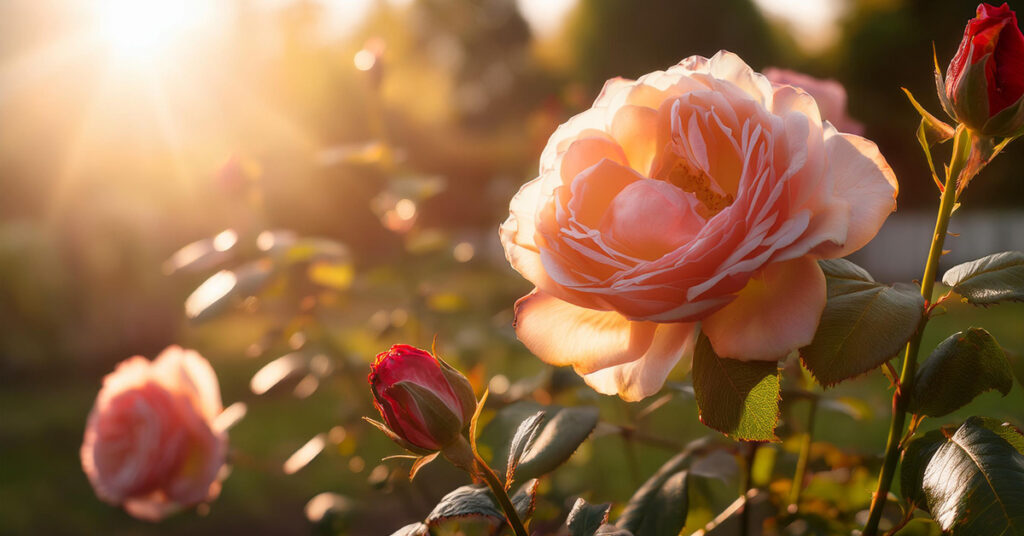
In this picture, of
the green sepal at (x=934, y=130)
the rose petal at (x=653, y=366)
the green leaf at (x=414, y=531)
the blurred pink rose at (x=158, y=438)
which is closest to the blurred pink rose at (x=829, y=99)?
the green sepal at (x=934, y=130)

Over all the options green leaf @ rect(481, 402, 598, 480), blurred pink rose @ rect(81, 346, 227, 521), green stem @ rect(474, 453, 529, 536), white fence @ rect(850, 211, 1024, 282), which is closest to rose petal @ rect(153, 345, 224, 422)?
blurred pink rose @ rect(81, 346, 227, 521)

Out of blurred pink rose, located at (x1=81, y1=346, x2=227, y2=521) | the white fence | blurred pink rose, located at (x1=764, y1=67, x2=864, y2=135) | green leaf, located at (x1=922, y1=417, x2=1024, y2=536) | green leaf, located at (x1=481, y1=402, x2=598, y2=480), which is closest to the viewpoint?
green leaf, located at (x1=922, y1=417, x2=1024, y2=536)

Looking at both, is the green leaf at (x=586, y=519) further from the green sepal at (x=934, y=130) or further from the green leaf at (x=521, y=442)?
the green sepal at (x=934, y=130)

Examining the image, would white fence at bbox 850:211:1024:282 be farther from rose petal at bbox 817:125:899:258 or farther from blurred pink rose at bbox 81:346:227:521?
rose petal at bbox 817:125:899:258

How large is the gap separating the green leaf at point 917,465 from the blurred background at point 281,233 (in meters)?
0.37

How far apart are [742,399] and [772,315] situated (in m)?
0.04

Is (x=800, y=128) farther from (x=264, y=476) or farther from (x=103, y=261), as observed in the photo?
(x=103, y=261)

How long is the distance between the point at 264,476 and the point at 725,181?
2447 mm

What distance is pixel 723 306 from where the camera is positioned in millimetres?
357

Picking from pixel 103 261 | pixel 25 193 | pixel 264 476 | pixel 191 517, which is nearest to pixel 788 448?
pixel 191 517

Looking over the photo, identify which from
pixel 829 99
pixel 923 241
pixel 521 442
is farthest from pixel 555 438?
pixel 923 241

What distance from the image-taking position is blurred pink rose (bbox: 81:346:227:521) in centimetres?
90

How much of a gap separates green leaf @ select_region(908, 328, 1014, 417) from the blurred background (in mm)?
387

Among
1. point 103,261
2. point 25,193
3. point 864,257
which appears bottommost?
point 864,257
